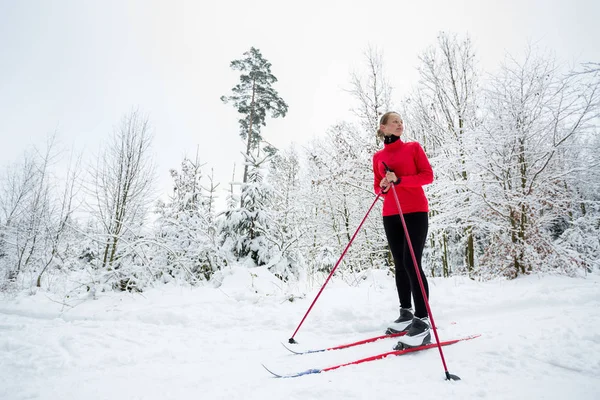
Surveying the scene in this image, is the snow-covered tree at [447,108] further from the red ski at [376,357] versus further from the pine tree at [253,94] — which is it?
the pine tree at [253,94]

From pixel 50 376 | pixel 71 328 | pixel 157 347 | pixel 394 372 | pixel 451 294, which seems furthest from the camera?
pixel 451 294

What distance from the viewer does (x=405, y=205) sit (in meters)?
2.43

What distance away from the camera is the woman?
2348mm

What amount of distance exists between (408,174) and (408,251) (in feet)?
2.46

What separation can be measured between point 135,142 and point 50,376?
7.97 meters

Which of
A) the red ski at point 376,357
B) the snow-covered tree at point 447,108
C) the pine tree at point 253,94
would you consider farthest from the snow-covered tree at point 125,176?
the snow-covered tree at point 447,108

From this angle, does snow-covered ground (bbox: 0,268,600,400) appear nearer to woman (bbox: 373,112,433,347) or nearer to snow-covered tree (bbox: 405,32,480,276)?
woman (bbox: 373,112,433,347)

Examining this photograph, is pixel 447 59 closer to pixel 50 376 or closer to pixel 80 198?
pixel 50 376

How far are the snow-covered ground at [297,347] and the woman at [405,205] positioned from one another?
0.43 meters

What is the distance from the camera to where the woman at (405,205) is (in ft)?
7.70

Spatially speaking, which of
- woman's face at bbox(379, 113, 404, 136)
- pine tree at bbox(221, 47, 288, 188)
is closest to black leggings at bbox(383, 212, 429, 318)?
woman's face at bbox(379, 113, 404, 136)

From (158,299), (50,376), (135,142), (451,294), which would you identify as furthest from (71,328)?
(135,142)

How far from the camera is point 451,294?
378 cm

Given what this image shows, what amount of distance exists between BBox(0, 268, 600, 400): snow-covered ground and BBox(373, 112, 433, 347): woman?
1.43ft
